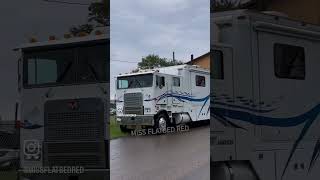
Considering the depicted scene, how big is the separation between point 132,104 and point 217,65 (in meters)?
0.80

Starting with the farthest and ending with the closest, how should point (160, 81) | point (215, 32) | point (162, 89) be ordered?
point (215, 32), point (162, 89), point (160, 81)

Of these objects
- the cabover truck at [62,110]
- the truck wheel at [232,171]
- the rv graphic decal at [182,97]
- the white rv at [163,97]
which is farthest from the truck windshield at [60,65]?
the truck wheel at [232,171]

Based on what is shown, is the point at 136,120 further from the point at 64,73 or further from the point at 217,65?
the point at 217,65

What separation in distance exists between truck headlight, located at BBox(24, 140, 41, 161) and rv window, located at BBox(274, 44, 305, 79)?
1890mm

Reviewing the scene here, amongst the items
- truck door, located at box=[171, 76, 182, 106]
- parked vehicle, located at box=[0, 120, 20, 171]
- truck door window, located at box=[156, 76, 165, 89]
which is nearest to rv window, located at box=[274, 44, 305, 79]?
truck door, located at box=[171, 76, 182, 106]

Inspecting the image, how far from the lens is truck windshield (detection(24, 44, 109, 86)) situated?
305 centimetres

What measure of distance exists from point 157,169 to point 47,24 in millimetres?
1109

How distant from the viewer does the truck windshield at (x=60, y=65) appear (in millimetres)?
3053

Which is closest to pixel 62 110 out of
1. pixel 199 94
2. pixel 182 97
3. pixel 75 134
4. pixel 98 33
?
pixel 75 134

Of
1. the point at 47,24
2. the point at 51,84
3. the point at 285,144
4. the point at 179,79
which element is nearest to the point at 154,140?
the point at 179,79

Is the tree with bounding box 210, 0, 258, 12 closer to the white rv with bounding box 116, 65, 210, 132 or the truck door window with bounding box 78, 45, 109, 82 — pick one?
the white rv with bounding box 116, 65, 210, 132

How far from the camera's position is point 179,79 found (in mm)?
3133

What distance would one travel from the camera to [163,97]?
10.3 ft

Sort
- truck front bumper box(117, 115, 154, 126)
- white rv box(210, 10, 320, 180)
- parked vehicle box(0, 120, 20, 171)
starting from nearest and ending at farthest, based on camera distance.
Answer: truck front bumper box(117, 115, 154, 126) < parked vehicle box(0, 120, 20, 171) < white rv box(210, 10, 320, 180)
